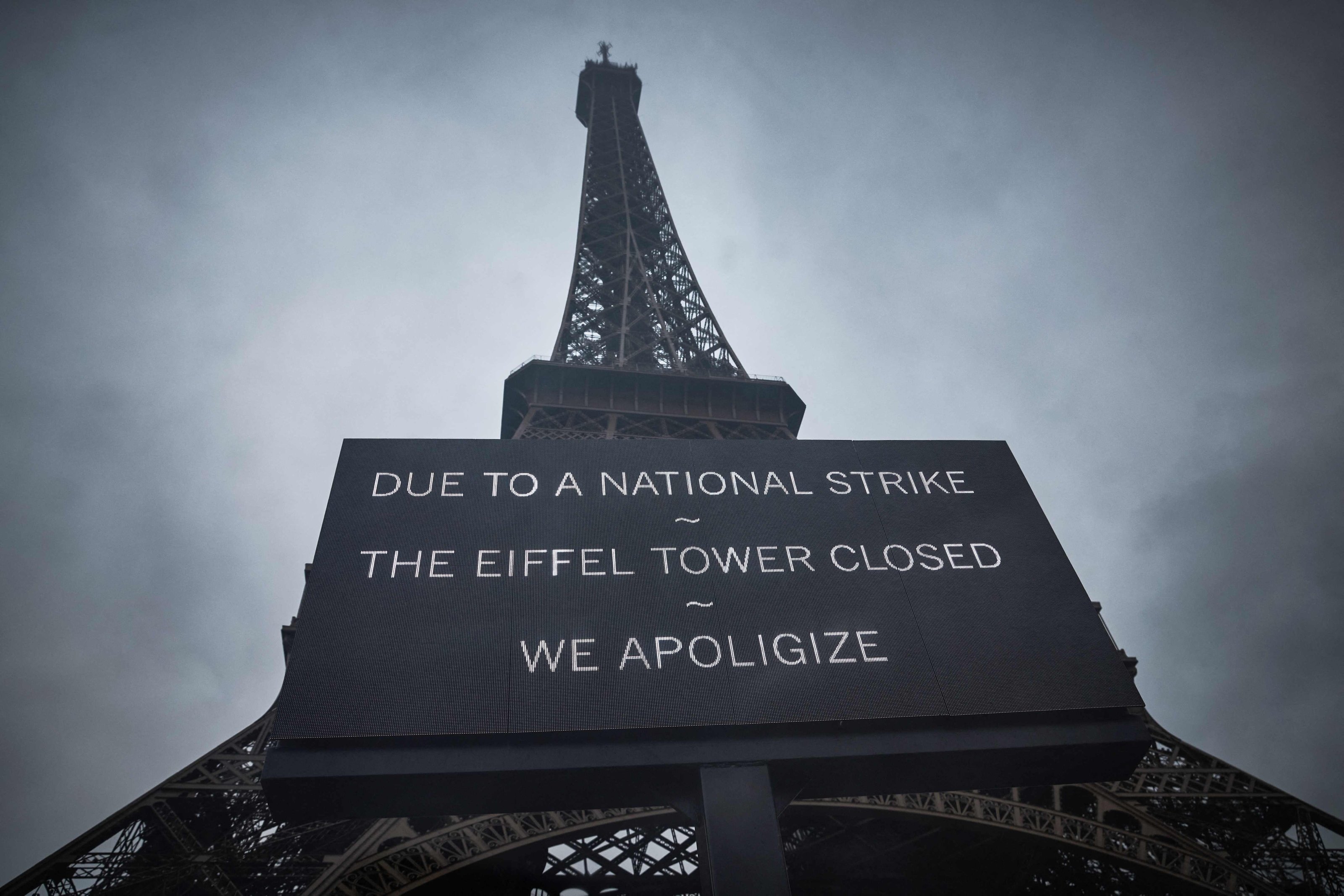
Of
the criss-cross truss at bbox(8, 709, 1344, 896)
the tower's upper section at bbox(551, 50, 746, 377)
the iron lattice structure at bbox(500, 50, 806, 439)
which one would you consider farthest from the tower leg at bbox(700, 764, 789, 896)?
the tower's upper section at bbox(551, 50, 746, 377)

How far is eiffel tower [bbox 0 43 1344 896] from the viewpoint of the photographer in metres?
15.1

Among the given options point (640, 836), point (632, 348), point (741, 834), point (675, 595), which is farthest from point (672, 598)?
point (632, 348)

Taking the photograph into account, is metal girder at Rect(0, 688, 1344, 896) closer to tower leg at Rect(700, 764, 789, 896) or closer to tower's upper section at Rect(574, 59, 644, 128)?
tower leg at Rect(700, 764, 789, 896)

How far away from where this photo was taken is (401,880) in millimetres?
14797

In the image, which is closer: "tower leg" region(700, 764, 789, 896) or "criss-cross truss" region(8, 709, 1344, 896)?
"tower leg" region(700, 764, 789, 896)

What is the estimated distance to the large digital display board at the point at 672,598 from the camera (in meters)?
8.88

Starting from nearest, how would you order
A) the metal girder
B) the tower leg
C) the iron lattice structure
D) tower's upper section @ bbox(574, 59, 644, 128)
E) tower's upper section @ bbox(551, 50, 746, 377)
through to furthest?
the tower leg, the metal girder, the iron lattice structure, tower's upper section @ bbox(551, 50, 746, 377), tower's upper section @ bbox(574, 59, 644, 128)

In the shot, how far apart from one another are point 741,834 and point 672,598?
2.68m

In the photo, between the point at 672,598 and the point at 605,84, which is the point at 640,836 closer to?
the point at 672,598

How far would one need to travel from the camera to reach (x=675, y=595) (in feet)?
32.9

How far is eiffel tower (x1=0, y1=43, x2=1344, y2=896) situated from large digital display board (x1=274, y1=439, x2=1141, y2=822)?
1.85m

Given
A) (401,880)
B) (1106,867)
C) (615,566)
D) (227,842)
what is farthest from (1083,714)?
(227,842)

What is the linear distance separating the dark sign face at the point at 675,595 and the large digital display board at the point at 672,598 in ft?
0.08

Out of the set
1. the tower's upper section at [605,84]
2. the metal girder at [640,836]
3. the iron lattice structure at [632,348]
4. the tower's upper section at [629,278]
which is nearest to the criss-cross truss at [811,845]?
the metal girder at [640,836]
